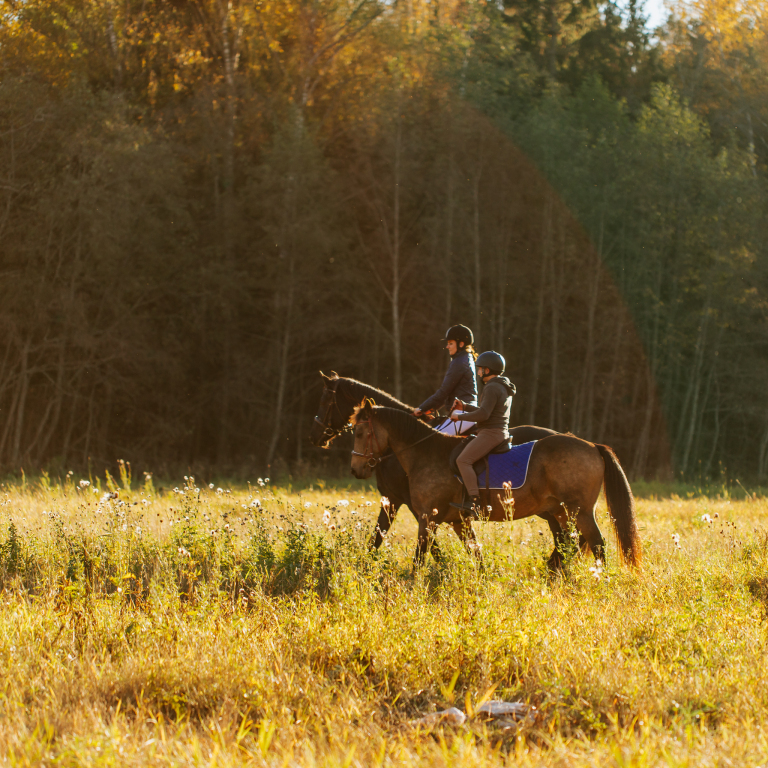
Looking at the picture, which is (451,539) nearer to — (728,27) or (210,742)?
(210,742)

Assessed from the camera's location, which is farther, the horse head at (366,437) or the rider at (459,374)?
the rider at (459,374)

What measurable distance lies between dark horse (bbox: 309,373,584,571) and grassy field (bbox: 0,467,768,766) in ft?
3.23

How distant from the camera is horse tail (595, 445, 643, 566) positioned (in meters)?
6.40

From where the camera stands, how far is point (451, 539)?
733cm

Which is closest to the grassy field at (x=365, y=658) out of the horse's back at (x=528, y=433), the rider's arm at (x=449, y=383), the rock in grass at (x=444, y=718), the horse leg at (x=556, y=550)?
the rock in grass at (x=444, y=718)

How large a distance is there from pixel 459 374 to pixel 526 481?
5.12 ft

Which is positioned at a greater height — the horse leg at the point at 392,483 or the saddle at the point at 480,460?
the saddle at the point at 480,460

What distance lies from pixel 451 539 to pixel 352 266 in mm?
14982

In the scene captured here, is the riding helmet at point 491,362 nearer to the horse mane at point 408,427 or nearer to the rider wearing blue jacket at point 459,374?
the horse mane at point 408,427

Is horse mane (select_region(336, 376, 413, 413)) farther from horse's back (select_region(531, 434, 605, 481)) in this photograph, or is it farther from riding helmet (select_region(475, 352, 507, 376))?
horse's back (select_region(531, 434, 605, 481))

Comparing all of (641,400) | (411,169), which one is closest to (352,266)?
(411,169)

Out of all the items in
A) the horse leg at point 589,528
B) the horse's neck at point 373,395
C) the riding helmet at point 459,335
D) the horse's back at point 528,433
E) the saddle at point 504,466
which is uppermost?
the riding helmet at point 459,335

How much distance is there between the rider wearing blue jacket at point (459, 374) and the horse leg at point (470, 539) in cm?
127

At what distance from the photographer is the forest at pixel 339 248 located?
63.3 feet
